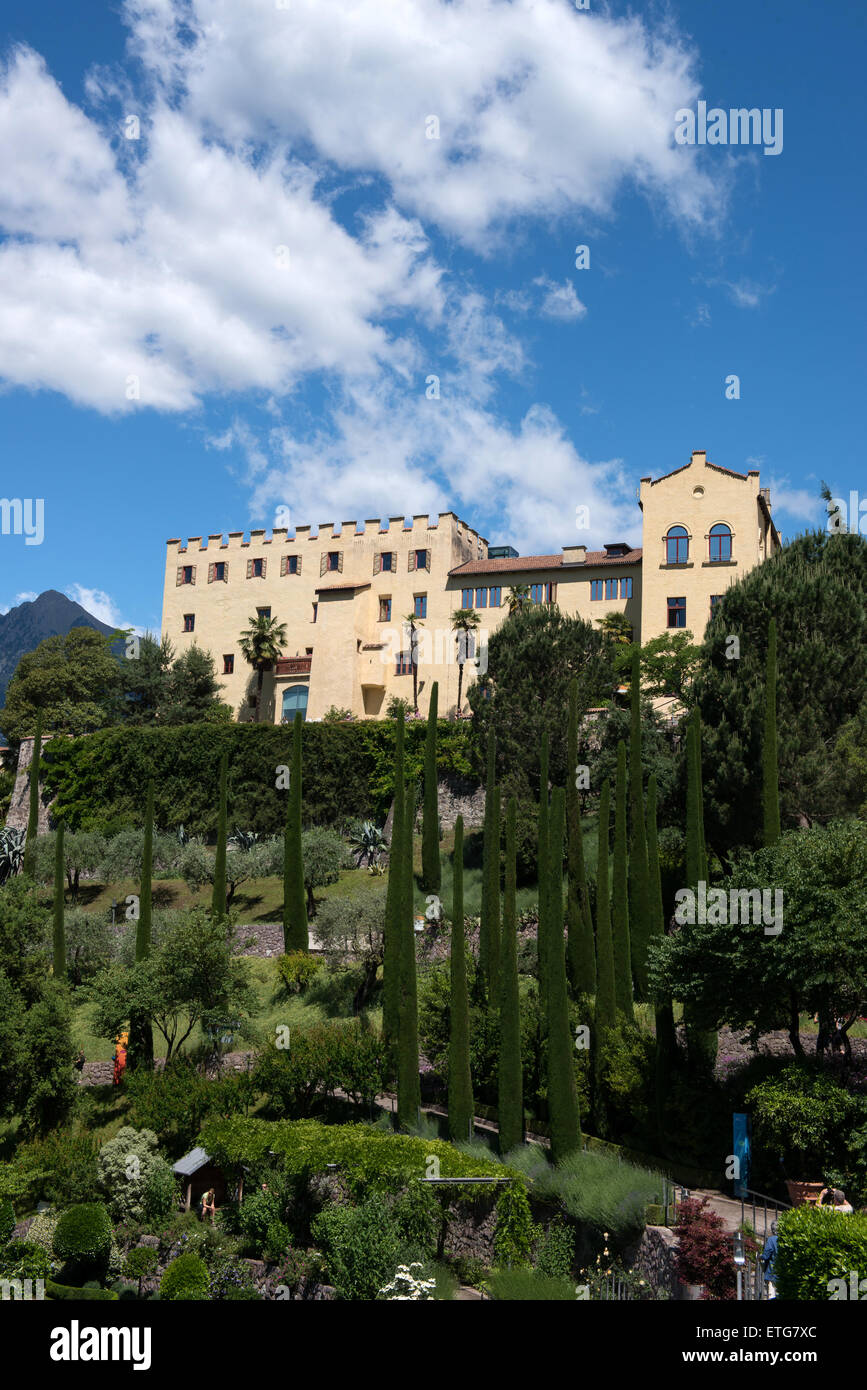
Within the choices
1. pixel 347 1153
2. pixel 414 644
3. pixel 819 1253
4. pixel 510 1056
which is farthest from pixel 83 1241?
pixel 414 644

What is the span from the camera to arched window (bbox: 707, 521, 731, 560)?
163ft

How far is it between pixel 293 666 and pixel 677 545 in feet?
75.5

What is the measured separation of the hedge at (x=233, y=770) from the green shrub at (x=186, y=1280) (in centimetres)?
2947

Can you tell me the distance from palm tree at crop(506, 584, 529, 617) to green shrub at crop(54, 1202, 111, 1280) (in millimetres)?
38202

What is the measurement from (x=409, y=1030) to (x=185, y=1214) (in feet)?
20.4

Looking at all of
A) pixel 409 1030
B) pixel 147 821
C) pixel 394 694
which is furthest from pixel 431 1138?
pixel 394 694

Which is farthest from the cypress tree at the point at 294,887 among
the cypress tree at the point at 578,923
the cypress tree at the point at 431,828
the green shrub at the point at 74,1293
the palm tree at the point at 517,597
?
the palm tree at the point at 517,597

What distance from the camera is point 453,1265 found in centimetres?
2044

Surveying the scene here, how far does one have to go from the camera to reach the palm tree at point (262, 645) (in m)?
62.5

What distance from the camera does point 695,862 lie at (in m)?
25.0

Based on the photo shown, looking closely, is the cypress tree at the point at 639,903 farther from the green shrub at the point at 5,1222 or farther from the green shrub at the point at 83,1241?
the green shrub at the point at 5,1222

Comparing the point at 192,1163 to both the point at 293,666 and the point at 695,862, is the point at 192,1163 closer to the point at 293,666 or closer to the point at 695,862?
the point at 695,862

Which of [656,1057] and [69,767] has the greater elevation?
[69,767]
